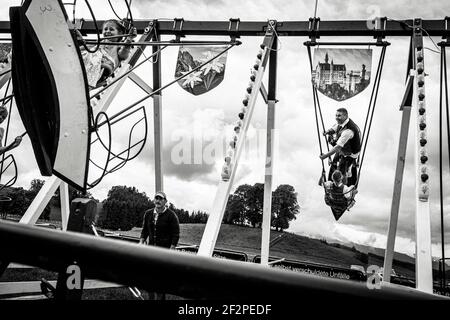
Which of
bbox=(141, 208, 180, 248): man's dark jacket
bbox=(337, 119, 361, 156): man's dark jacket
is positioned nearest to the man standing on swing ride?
bbox=(337, 119, 361, 156): man's dark jacket

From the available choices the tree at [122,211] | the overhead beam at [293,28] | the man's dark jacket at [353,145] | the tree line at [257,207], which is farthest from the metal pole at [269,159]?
the tree at [122,211]

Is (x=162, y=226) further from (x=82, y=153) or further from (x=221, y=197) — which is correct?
(x=82, y=153)

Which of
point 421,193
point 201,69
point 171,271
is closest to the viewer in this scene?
point 171,271

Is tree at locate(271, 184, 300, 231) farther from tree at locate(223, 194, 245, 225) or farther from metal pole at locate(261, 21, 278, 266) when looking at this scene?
metal pole at locate(261, 21, 278, 266)

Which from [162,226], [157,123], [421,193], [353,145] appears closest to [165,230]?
[162,226]

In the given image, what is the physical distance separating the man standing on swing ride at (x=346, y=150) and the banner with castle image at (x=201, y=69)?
7.79 feet

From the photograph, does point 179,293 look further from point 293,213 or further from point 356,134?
point 293,213

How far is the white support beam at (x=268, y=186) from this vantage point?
736 cm

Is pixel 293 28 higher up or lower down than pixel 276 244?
higher up

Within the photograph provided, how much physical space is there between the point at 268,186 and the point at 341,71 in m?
2.59

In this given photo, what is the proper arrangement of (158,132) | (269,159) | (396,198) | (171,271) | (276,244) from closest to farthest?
(171,271) < (396,198) < (269,159) < (158,132) < (276,244)

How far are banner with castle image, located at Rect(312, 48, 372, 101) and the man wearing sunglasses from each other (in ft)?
11.8

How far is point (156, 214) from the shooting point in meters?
5.69

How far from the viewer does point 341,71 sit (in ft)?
22.3
